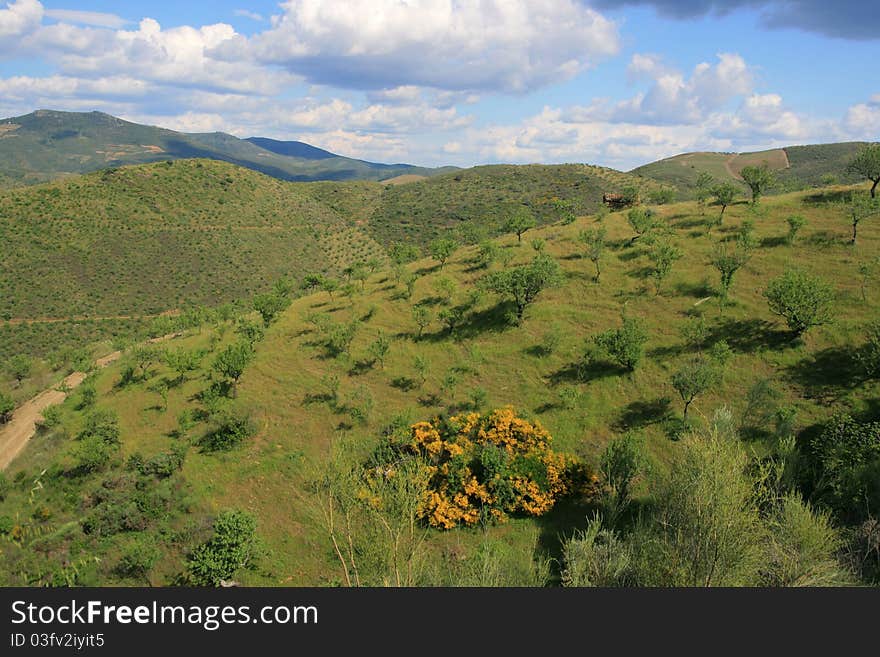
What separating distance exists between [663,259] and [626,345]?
47.5 feet

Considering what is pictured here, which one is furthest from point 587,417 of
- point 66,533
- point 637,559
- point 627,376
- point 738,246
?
point 66,533

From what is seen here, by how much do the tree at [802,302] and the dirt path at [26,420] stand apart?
57.9m

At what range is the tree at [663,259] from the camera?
139 ft

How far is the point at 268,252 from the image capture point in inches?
4124

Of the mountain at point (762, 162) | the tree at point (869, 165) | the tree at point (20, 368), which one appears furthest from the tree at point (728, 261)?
the mountain at point (762, 162)

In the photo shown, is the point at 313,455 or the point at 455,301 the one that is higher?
the point at 455,301

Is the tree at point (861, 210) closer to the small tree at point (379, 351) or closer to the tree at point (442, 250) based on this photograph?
the tree at point (442, 250)

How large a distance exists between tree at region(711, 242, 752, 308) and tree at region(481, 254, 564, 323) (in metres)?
13.6

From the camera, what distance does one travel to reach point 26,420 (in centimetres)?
4169

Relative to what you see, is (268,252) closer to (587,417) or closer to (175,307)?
(175,307)

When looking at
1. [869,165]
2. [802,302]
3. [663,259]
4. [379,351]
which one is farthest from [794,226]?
[379,351]

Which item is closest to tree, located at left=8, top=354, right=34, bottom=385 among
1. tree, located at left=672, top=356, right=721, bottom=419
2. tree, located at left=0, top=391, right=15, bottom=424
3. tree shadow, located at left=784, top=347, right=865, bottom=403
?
tree, located at left=0, top=391, right=15, bottom=424

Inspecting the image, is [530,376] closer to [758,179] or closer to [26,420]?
[758,179]

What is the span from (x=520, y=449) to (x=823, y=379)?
1999 centimetres
